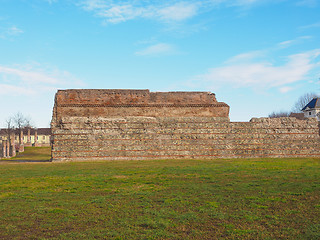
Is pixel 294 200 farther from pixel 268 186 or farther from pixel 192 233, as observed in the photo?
pixel 192 233

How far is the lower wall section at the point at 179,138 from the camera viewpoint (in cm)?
2028

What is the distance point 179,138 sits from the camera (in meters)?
20.9

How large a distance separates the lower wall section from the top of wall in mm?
2353

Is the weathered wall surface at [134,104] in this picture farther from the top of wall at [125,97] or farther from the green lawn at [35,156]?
the green lawn at [35,156]

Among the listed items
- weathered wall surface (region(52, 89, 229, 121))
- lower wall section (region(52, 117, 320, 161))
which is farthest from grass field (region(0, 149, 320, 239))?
weathered wall surface (region(52, 89, 229, 121))

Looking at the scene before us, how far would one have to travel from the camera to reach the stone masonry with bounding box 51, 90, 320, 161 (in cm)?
2036

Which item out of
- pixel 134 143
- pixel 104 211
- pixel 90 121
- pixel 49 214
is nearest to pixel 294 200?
pixel 104 211

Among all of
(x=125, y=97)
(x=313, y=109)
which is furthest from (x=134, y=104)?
(x=313, y=109)

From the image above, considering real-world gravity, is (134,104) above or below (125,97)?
below

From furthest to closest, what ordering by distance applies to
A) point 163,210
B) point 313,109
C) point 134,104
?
point 313,109 → point 134,104 → point 163,210

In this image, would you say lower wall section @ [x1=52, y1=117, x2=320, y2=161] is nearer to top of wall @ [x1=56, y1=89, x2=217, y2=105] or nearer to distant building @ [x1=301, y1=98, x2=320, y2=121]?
top of wall @ [x1=56, y1=89, x2=217, y2=105]

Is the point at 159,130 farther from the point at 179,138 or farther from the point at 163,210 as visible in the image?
the point at 163,210

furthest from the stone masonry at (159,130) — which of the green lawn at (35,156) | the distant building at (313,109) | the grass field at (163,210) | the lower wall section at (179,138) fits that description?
the distant building at (313,109)

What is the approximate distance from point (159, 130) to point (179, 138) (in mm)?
1455
